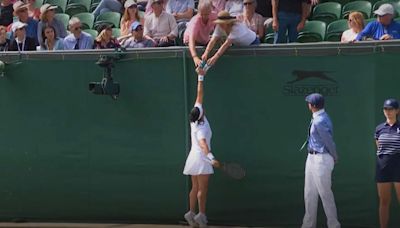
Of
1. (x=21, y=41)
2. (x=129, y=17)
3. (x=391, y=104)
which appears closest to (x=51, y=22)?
(x=21, y=41)

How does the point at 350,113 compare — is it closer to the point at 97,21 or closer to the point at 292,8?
the point at 292,8

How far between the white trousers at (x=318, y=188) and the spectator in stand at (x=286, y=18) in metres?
2.15

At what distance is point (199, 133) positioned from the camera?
10.1m

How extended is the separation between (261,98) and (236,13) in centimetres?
192

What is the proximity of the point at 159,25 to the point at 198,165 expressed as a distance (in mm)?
2440

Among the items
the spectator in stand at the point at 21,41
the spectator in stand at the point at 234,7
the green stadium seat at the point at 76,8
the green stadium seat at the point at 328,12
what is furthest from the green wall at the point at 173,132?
the green stadium seat at the point at 76,8

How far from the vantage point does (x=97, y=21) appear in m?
13.5

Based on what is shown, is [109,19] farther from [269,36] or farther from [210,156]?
[210,156]

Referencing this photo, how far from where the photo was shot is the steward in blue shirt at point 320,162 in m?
9.60

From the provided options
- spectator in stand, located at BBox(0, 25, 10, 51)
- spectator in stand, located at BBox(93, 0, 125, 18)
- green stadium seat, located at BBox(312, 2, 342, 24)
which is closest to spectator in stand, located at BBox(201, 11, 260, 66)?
green stadium seat, located at BBox(312, 2, 342, 24)

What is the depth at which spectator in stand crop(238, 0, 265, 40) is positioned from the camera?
37.4ft

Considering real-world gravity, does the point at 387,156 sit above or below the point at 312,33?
below

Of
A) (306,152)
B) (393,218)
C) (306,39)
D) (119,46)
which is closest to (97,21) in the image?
(119,46)

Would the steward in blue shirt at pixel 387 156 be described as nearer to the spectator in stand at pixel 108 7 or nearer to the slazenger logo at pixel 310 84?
the slazenger logo at pixel 310 84
